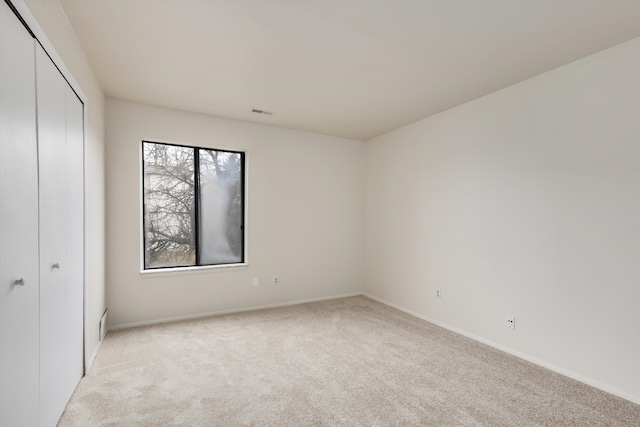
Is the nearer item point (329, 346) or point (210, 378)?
point (210, 378)

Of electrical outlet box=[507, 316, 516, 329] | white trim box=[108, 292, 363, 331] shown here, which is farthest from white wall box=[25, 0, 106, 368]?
electrical outlet box=[507, 316, 516, 329]

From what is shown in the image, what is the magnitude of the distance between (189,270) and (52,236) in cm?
215

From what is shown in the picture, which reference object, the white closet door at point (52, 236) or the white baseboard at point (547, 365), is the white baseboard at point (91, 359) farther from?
the white baseboard at point (547, 365)

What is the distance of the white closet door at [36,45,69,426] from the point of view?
1597 mm

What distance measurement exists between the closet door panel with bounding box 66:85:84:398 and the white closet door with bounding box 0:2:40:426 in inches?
24.0

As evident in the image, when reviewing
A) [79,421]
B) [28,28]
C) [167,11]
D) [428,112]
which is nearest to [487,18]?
[428,112]

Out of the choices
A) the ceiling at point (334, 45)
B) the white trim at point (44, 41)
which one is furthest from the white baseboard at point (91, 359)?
the ceiling at point (334, 45)

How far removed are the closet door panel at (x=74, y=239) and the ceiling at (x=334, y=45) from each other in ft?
2.14

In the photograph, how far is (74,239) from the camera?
2.19 metres

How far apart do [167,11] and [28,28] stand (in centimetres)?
77

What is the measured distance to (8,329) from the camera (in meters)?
1.24

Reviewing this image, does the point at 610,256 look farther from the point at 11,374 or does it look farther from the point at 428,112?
the point at 11,374

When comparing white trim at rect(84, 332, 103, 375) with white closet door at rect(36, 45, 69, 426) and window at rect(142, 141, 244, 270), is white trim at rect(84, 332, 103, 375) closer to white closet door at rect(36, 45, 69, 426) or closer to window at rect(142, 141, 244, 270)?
white closet door at rect(36, 45, 69, 426)

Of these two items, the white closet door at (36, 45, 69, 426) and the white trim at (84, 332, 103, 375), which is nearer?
the white closet door at (36, 45, 69, 426)
